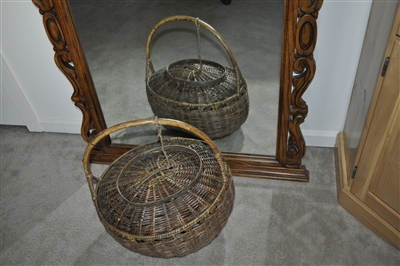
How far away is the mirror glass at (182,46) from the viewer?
1.46m

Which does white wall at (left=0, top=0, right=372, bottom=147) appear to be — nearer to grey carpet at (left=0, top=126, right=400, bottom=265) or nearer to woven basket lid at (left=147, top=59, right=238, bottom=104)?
grey carpet at (left=0, top=126, right=400, bottom=265)

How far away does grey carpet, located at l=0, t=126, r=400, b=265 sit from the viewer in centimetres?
135

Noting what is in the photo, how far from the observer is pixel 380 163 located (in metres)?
1.24

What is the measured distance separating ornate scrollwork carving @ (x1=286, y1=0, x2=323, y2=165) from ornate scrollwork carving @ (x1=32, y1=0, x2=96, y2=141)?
95 cm

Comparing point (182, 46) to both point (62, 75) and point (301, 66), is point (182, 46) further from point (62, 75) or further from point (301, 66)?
point (62, 75)

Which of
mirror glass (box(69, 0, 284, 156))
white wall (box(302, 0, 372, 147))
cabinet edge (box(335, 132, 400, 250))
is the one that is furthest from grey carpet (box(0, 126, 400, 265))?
mirror glass (box(69, 0, 284, 156))

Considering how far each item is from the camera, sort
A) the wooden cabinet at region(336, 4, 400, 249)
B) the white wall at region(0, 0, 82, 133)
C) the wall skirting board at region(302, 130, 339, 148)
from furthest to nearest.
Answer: the wall skirting board at region(302, 130, 339, 148), the white wall at region(0, 0, 82, 133), the wooden cabinet at region(336, 4, 400, 249)

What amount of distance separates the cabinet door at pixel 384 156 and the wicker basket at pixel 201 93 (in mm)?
545

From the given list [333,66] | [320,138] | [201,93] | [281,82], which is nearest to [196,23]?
[201,93]

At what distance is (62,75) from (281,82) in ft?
3.62

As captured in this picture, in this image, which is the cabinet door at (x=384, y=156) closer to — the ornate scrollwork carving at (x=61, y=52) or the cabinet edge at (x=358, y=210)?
the cabinet edge at (x=358, y=210)

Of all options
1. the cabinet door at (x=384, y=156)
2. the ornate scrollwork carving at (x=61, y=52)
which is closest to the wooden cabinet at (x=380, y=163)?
the cabinet door at (x=384, y=156)

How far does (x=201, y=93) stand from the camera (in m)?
1.48

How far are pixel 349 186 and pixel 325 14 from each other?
70 centimetres
